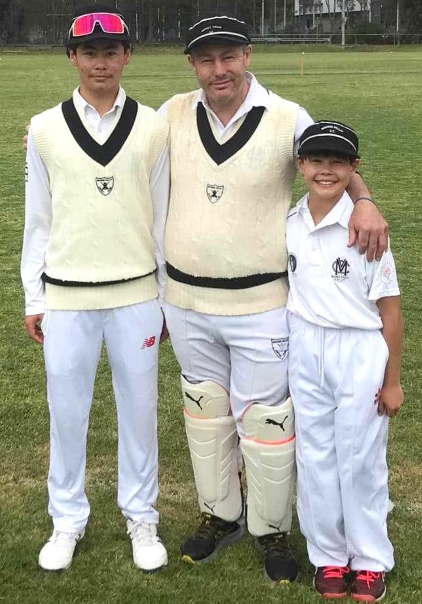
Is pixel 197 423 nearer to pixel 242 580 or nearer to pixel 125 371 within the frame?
pixel 125 371

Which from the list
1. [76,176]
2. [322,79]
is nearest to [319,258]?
[76,176]

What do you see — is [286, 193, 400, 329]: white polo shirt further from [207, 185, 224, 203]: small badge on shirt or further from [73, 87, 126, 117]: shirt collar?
[73, 87, 126, 117]: shirt collar

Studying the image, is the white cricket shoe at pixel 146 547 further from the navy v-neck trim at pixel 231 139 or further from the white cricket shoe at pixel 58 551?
the navy v-neck trim at pixel 231 139

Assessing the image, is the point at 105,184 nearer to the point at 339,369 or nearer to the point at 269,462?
the point at 339,369

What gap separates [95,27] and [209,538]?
6.28ft

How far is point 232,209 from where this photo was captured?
105 inches

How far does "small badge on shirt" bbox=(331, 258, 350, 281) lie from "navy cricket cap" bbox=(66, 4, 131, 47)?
104 centimetres

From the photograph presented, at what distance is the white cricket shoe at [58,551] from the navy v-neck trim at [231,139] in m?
1.51

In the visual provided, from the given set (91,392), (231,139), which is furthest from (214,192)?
(91,392)

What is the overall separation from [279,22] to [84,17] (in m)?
93.9

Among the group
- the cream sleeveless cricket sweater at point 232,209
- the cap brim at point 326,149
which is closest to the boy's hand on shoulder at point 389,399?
the cream sleeveless cricket sweater at point 232,209

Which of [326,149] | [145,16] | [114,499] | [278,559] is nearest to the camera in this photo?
[326,149]

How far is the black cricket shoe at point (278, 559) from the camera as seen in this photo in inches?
111

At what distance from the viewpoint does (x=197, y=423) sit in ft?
9.56
